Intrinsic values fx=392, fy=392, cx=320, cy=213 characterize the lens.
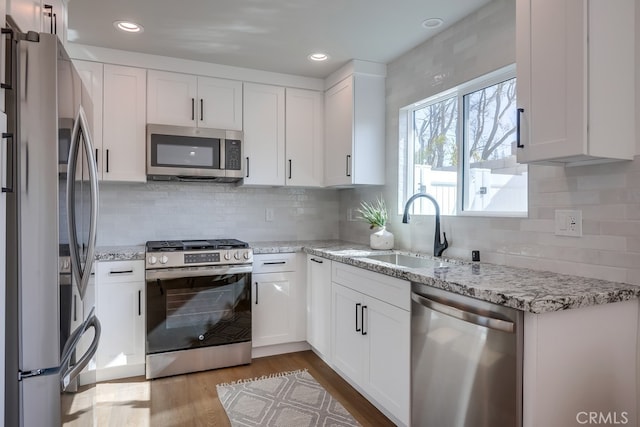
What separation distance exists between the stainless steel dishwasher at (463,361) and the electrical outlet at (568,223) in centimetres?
66

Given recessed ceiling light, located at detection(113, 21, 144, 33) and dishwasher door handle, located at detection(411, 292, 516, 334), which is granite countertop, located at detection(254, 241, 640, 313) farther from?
recessed ceiling light, located at detection(113, 21, 144, 33)

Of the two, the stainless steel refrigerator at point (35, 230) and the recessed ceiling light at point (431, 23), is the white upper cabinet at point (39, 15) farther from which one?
the recessed ceiling light at point (431, 23)

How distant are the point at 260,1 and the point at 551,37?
1.54 meters

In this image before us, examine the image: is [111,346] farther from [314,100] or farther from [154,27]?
[314,100]

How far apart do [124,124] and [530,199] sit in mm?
2861

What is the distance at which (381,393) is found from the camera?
2.25 m

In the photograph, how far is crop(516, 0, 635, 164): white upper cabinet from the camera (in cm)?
149

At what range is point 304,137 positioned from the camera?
3.62m

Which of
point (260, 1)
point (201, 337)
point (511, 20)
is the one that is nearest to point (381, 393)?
point (201, 337)

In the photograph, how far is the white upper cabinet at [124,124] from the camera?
2986 millimetres

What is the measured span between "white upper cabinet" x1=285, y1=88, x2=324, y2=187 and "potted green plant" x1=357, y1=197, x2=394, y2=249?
0.64 meters

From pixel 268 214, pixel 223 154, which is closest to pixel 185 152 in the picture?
pixel 223 154

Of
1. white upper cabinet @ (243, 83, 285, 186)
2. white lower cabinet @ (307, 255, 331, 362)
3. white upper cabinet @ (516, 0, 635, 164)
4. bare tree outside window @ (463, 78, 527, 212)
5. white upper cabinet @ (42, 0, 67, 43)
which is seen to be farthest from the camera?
white upper cabinet @ (243, 83, 285, 186)

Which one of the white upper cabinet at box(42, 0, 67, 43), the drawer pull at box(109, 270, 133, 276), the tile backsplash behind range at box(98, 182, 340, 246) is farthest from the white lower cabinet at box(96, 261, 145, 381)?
the white upper cabinet at box(42, 0, 67, 43)
